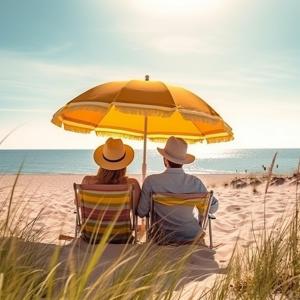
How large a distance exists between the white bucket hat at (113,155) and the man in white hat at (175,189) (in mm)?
294

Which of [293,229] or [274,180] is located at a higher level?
[293,229]

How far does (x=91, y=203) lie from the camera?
459 centimetres

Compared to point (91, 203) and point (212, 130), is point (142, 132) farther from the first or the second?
point (91, 203)

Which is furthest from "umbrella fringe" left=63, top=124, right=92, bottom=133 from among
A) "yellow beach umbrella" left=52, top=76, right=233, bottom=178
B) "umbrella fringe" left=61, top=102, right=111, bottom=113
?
"umbrella fringe" left=61, top=102, right=111, bottom=113

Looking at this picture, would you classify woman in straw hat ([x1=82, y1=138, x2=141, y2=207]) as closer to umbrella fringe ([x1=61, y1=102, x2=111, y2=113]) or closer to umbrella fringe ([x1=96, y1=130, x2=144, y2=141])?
umbrella fringe ([x1=61, y1=102, x2=111, y2=113])

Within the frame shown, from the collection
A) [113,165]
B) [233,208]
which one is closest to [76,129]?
[113,165]

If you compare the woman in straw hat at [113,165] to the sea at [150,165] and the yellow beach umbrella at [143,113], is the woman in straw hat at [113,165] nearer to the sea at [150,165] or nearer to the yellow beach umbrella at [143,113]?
the yellow beach umbrella at [143,113]

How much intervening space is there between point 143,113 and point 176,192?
834mm

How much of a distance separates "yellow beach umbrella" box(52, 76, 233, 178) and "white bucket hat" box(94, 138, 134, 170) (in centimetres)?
36

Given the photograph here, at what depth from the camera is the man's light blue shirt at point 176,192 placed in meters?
4.75

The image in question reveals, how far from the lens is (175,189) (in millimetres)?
4770

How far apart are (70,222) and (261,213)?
325 cm

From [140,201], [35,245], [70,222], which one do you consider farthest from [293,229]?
[70,222]

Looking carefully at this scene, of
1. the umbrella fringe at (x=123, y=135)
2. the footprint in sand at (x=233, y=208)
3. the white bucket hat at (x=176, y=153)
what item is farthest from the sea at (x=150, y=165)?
the white bucket hat at (x=176, y=153)
